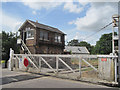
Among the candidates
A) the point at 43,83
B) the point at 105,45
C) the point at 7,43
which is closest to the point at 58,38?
the point at 7,43

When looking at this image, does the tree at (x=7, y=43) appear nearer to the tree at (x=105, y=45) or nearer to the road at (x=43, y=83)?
the road at (x=43, y=83)

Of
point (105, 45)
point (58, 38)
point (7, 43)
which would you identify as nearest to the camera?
point (7, 43)

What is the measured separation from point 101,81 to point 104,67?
3.06 feet

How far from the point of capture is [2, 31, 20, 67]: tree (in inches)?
680

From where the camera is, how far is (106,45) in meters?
61.2

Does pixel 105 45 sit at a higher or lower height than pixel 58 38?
lower

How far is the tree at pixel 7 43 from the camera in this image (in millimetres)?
17273

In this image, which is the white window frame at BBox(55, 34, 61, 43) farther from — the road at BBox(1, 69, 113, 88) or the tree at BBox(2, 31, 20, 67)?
the road at BBox(1, 69, 113, 88)

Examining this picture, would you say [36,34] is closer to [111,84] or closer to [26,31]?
[26,31]

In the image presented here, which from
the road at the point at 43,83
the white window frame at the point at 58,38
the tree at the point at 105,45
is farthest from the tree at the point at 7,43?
the tree at the point at 105,45

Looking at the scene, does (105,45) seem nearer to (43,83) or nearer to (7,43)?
(7,43)

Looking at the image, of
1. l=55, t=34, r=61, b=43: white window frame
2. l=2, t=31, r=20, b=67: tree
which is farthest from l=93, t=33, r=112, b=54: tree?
l=2, t=31, r=20, b=67: tree

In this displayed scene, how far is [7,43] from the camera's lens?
17.2 meters

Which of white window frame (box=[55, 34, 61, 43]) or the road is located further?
white window frame (box=[55, 34, 61, 43])
